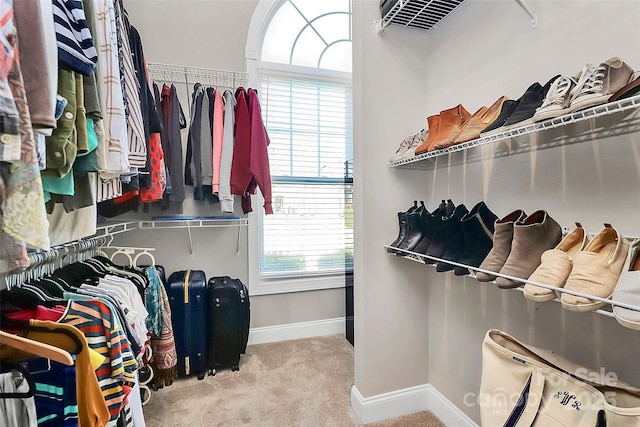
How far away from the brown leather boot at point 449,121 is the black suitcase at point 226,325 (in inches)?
63.4

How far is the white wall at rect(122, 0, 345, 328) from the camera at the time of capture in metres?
2.49

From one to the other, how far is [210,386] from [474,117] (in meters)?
2.12

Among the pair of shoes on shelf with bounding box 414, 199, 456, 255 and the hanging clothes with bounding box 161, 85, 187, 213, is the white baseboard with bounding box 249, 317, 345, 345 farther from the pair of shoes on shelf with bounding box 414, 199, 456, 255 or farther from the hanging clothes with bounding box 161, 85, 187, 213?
the pair of shoes on shelf with bounding box 414, 199, 456, 255

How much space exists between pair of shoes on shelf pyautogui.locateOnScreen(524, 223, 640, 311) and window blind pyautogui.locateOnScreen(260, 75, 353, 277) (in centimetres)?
189

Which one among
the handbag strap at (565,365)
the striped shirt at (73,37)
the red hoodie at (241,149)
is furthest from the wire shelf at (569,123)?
the red hoodie at (241,149)

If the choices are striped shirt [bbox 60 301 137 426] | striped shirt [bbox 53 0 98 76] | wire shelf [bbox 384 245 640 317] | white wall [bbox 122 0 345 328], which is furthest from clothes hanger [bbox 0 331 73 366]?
white wall [bbox 122 0 345 328]

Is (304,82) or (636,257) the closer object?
(636,257)

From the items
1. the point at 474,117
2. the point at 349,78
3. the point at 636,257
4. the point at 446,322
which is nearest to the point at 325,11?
the point at 349,78

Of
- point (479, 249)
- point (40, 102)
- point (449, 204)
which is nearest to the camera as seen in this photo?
point (40, 102)

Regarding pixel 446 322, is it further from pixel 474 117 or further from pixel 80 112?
pixel 80 112

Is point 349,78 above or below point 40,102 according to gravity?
above

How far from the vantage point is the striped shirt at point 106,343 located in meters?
1.00

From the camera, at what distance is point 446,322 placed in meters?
1.68

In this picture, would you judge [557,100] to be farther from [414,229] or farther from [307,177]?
[307,177]
